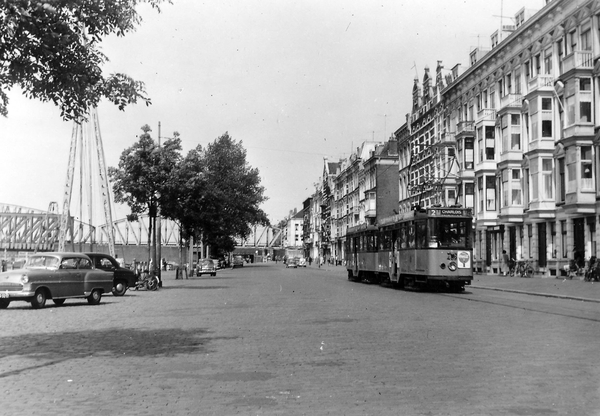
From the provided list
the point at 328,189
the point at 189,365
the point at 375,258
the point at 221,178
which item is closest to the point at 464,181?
the point at 375,258

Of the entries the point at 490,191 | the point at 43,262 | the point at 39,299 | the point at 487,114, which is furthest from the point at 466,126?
the point at 39,299

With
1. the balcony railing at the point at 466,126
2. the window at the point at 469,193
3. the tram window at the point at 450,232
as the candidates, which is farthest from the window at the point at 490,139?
the tram window at the point at 450,232

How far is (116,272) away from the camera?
96.6ft

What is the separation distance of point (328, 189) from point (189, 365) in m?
144

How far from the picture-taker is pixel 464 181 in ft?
185

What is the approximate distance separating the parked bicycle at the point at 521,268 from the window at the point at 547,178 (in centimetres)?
467

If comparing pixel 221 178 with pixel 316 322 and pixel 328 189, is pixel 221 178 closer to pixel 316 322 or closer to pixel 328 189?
pixel 328 189

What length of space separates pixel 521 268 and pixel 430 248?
18.2 meters

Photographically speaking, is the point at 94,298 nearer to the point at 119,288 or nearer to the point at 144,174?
the point at 119,288

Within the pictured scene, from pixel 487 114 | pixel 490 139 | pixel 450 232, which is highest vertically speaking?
pixel 487 114

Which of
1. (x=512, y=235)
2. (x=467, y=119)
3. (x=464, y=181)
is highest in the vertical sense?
(x=467, y=119)

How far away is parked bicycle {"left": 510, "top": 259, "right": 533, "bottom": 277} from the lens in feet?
147

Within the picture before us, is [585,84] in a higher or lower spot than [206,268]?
higher

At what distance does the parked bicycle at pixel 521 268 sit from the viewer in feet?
147
